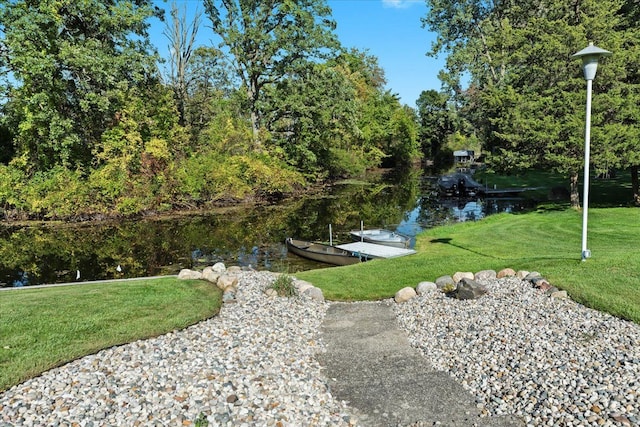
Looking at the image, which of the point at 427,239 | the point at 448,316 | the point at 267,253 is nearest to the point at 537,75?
the point at 427,239

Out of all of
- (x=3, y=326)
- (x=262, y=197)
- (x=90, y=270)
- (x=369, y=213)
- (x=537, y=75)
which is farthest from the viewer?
(x=262, y=197)

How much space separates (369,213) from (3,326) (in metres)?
24.3

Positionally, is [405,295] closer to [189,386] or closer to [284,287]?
[284,287]

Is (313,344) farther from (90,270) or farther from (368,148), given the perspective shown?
(368,148)

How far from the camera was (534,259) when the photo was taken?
12562 mm

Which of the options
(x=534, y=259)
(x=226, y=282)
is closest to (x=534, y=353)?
(x=534, y=259)

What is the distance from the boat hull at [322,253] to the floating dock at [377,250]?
0.37 m

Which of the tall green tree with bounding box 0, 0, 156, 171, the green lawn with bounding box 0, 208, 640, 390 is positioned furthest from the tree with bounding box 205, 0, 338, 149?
the green lawn with bounding box 0, 208, 640, 390

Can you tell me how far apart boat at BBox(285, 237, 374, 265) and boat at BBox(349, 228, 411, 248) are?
201 cm

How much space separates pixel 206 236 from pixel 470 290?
54.1ft

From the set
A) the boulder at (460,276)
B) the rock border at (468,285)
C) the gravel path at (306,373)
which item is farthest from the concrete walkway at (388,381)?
the boulder at (460,276)

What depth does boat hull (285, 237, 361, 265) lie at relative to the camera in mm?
17547

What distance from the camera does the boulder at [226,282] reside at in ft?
38.9

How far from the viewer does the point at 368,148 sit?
65.2 meters
